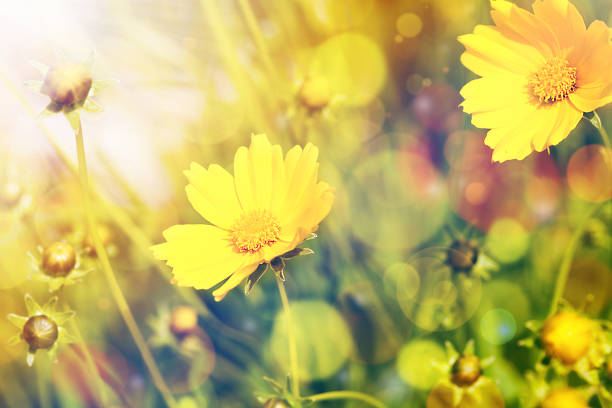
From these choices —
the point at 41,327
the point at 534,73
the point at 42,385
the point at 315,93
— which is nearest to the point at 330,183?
the point at 315,93

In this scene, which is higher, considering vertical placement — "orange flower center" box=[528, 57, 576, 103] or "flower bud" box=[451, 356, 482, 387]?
"orange flower center" box=[528, 57, 576, 103]

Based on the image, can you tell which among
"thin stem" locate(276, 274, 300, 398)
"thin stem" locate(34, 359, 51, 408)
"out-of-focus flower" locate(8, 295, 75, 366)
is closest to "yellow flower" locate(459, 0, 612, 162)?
"thin stem" locate(276, 274, 300, 398)

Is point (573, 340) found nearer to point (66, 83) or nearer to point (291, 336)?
point (291, 336)

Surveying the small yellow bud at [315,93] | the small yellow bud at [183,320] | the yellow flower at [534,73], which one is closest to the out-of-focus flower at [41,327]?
the small yellow bud at [183,320]

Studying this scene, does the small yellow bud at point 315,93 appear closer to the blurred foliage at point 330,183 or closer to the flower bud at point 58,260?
the blurred foliage at point 330,183

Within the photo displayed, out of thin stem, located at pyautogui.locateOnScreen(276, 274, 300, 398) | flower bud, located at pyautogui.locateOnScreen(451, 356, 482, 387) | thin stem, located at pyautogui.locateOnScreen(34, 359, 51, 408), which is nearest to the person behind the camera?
thin stem, located at pyautogui.locateOnScreen(276, 274, 300, 398)

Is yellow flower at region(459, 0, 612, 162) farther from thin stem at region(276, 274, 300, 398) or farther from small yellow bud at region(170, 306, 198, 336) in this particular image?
small yellow bud at region(170, 306, 198, 336)

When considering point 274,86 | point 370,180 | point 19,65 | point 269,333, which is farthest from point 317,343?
point 19,65
